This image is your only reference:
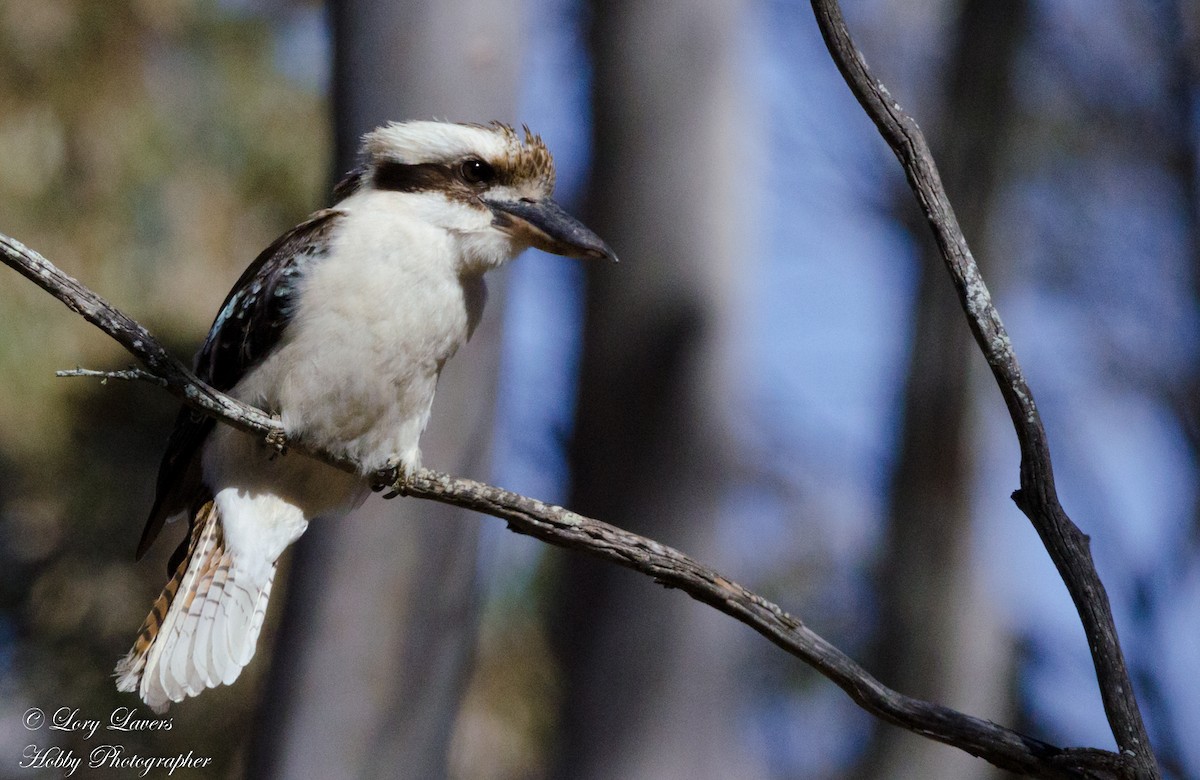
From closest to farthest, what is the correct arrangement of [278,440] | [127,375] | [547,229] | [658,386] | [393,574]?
1. [127,375]
2. [278,440]
3. [547,229]
4. [393,574]
5. [658,386]

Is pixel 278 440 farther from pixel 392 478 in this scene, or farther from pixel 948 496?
pixel 948 496

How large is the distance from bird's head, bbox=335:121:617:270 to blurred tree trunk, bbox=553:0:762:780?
2102 mm

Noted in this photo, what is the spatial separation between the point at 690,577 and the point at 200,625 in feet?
3.13

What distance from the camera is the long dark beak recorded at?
1.92 meters

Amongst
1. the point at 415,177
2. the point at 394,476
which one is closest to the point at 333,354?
the point at 394,476

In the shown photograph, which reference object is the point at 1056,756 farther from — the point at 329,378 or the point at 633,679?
the point at 633,679

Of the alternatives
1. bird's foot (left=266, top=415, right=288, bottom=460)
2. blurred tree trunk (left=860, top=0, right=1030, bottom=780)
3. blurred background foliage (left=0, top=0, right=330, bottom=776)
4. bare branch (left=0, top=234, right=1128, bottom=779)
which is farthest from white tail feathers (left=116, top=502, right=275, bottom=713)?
blurred tree trunk (left=860, top=0, right=1030, bottom=780)

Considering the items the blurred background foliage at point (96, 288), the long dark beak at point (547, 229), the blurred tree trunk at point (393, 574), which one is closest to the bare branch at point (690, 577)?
the long dark beak at point (547, 229)

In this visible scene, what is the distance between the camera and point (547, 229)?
6.32 ft

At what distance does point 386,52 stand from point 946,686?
2.50 meters

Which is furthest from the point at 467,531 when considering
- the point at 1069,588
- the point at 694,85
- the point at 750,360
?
the point at 1069,588

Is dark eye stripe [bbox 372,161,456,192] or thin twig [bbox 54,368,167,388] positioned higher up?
dark eye stripe [bbox 372,161,456,192]

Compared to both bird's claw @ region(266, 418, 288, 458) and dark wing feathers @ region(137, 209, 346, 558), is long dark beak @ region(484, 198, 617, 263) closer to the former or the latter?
dark wing feathers @ region(137, 209, 346, 558)

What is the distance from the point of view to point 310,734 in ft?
10.5
